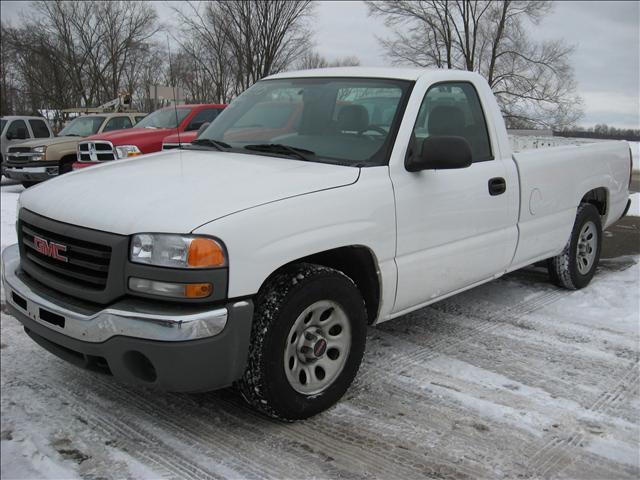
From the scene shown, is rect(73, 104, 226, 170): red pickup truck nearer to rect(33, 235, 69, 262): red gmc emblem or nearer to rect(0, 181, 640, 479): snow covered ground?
rect(0, 181, 640, 479): snow covered ground

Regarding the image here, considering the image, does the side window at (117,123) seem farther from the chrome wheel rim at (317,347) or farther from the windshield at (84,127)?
the chrome wheel rim at (317,347)

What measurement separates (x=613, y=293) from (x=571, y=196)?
1.08 metres

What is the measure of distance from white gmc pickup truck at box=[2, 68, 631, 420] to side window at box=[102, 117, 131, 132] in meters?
11.4

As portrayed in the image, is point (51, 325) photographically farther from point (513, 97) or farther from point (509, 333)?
point (513, 97)

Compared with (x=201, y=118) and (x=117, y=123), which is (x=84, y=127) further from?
(x=201, y=118)

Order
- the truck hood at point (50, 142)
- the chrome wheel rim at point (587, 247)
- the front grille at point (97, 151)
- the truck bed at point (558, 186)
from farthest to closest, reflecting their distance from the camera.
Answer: the truck hood at point (50, 142) → the front grille at point (97, 151) → the chrome wheel rim at point (587, 247) → the truck bed at point (558, 186)

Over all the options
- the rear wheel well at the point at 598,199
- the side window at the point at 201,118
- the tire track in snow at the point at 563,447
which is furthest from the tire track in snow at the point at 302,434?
the side window at the point at 201,118

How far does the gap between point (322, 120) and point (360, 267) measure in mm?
1063

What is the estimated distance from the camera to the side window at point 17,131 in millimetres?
17281

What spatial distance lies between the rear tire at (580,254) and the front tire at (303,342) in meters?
2.89

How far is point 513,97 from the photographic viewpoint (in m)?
24.5

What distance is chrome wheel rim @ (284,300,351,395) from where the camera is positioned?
3127 millimetres

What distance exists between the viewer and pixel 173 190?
2982 mm

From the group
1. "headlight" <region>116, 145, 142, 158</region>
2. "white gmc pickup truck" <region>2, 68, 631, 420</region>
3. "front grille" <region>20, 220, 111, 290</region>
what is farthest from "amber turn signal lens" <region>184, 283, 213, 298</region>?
"headlight" <region>116, 145, 142, 158</region>
